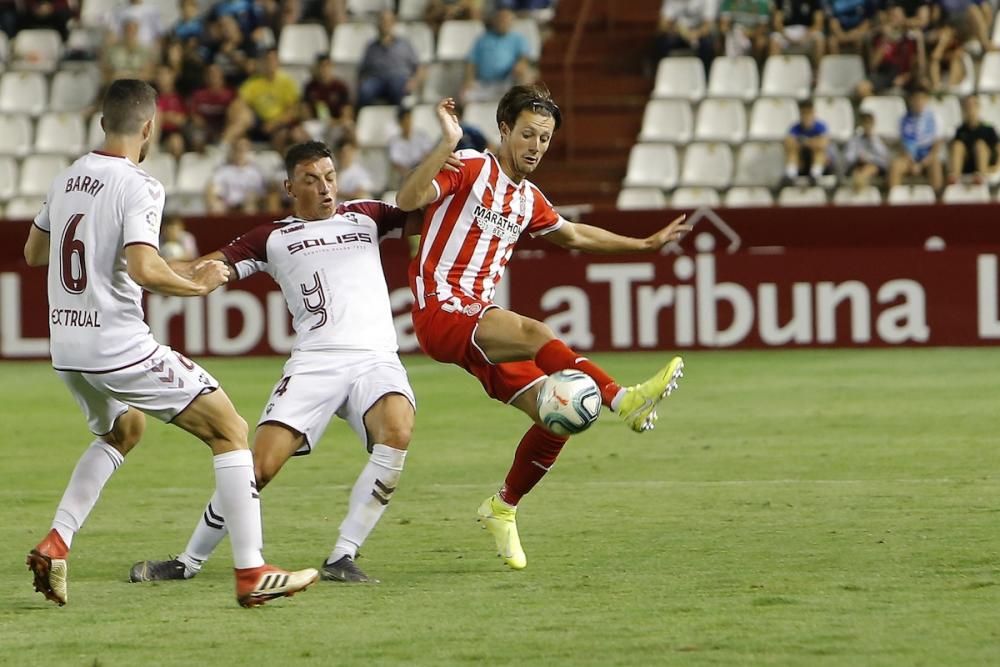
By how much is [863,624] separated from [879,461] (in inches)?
180

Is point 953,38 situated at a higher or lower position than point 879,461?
higher

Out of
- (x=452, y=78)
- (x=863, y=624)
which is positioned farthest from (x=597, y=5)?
(x=863, y=624)

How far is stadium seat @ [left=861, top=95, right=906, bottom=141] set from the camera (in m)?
20.1

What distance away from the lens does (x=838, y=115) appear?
20094 millimetres

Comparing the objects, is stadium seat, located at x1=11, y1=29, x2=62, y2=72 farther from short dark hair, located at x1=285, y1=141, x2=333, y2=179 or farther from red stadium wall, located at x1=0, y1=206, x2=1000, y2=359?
short dark hair, located at x1=285, y1=141, x2=333, y2=179

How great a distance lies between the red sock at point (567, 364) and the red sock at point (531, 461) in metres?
0.52

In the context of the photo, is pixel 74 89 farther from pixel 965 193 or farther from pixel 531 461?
pixel 531 461

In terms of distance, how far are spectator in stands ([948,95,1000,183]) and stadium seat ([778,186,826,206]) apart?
54.3 inches

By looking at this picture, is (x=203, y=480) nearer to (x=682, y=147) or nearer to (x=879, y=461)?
(x=879, y=461)

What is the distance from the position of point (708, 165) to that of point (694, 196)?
0.63 m

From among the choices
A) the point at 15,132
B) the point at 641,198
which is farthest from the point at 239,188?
the point at 641,198

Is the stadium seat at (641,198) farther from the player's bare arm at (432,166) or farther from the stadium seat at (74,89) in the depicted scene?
the player's bare arm at (432,166)

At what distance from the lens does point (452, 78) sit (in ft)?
71.7

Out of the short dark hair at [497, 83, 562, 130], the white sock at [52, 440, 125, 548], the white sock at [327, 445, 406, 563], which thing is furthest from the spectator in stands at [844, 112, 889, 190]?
the white sock at [52, 440, 125, 548]
